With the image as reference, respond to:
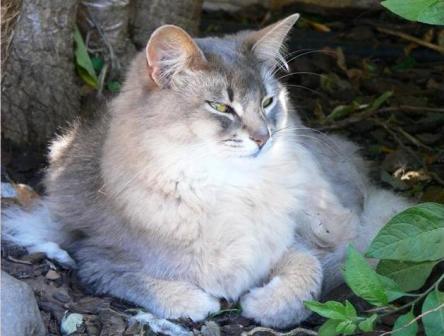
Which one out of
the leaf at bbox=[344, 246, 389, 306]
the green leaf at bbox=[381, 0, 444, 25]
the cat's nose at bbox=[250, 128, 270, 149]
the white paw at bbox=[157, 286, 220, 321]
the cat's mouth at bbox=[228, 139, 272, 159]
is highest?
the green leaf at bbox=[381, 0, 444, 25]

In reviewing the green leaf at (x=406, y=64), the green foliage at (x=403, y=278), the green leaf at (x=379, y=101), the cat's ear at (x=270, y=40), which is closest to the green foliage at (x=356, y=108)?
the green leaf at (x=379, y=101)

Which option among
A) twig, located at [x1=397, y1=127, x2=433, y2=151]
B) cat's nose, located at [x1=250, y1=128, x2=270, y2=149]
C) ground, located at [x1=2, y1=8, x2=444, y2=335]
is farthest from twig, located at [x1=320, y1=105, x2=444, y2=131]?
cat's nose, located at [x1=250, y1=128, x2=270, y2=149]

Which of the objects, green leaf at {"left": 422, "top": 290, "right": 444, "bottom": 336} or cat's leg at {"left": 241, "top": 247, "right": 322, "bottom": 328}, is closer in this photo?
green leaf at {"left": 422, "top": 290, "right": 444, "bottom": 336}

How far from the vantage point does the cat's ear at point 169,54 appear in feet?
11.7

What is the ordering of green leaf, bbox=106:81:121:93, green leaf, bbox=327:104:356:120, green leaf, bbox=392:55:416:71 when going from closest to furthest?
green leaf, bbox=106:81:121:93 → green leaf, bbox=327:104:356:120 → green leaf, bbox=392:55:416:71

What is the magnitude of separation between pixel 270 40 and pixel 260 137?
0.54 meters

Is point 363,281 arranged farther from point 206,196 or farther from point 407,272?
point 206,196

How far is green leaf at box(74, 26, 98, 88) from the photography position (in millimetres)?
4996

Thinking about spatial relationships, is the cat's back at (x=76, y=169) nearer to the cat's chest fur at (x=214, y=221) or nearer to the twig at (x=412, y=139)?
the cat's chest fur at (x=214, y=221)

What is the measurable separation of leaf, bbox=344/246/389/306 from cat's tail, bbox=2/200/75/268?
1521mm

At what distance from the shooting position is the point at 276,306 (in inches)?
148

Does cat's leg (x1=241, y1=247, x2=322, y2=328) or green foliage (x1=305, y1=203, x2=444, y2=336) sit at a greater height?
green foliage (x1=305, y1=203, x2=444, y2=336)

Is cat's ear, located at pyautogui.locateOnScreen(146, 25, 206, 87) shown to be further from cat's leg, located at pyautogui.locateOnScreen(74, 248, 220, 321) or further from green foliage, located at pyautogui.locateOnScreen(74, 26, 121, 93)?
green foliage, located at pyautogui.locateOnScreen(74, 26, 121, 93)

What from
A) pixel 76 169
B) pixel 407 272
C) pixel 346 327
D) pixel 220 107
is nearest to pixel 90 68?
pixel 76 169
